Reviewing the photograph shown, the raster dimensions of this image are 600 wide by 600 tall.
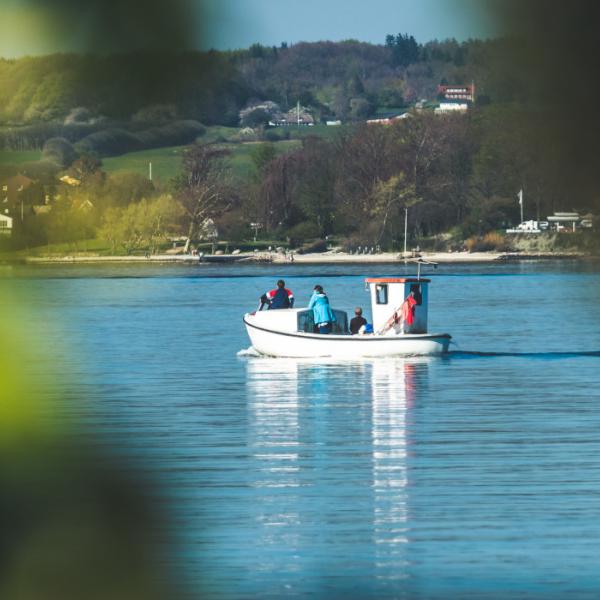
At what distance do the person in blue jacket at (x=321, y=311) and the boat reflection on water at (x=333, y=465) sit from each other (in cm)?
120

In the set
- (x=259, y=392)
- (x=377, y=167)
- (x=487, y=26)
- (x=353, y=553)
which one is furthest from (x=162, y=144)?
(x=259, y=392)

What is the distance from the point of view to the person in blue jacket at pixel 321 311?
33406mm

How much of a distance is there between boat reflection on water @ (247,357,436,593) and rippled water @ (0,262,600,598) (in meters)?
0.04

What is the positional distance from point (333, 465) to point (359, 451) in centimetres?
176

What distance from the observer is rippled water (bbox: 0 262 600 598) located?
2004 millimetres

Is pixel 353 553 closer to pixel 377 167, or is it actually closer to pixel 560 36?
pixel 377 167

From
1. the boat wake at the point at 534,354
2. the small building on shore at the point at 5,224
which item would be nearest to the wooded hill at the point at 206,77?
the small building on shore at the point at 5,224

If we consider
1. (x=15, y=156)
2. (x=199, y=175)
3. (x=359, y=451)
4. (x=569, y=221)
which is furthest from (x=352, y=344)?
(x=15, y=156)

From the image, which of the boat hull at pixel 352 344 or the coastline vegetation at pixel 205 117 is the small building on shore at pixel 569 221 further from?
the boat hull at pixel 352 344

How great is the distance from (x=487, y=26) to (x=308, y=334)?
33441 mm

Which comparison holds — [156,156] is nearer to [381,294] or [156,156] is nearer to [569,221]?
[569,221]

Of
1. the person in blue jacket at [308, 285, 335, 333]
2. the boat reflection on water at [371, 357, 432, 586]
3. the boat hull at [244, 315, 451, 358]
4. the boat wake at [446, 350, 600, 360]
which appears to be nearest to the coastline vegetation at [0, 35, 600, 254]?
the boat reflection on water at [371, 357, 432, 586]

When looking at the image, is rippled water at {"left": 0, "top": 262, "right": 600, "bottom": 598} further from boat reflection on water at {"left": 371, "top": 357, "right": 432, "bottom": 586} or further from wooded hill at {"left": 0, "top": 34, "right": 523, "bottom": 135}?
wooded hill at {"left": 0, "top": 34, "right": 523, "bottom": 135}

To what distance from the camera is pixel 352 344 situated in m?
34.9
